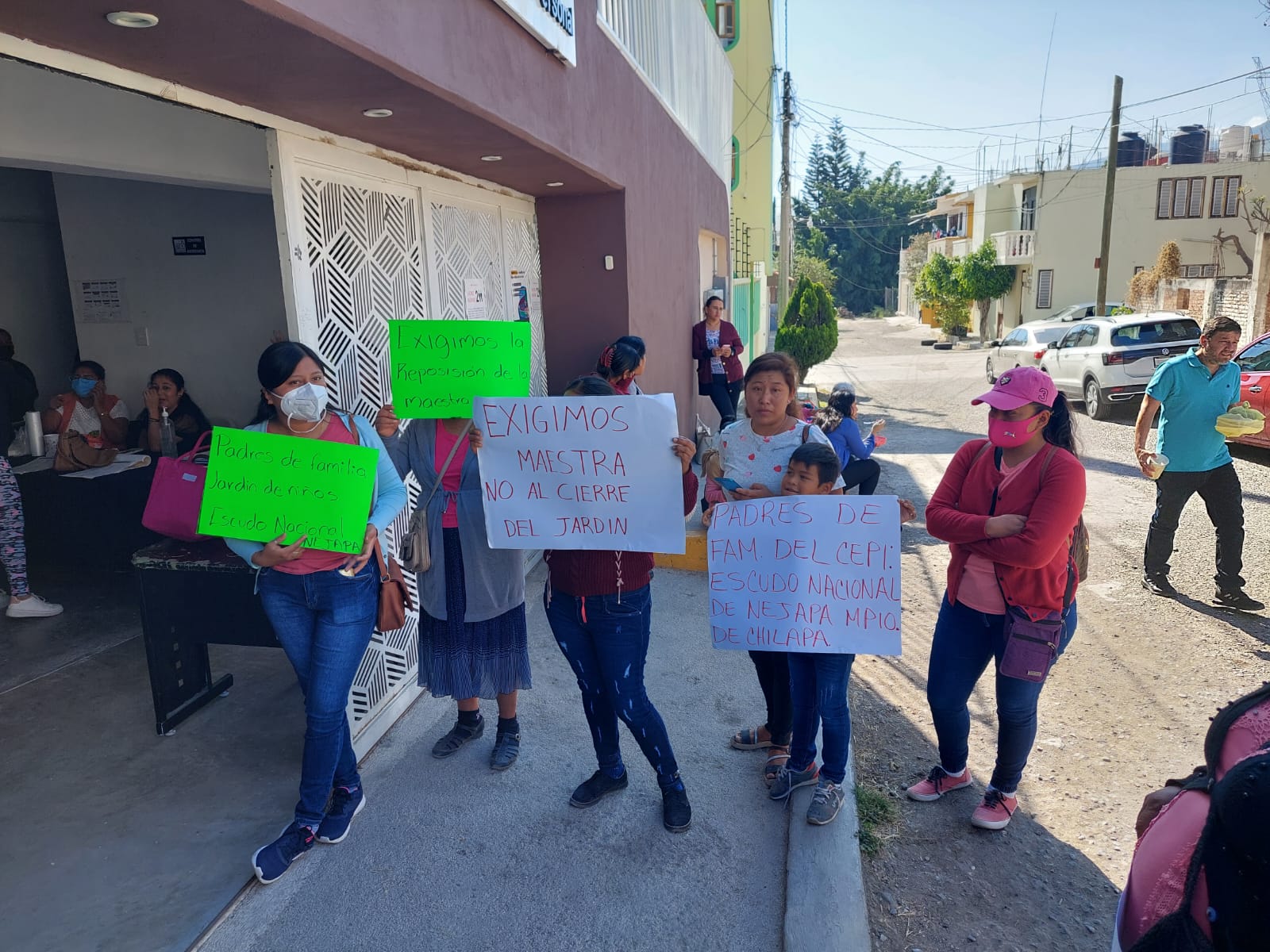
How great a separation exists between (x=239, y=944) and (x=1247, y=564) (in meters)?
7.11

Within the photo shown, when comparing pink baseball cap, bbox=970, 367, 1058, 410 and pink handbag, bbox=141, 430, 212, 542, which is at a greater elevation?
pink baseball cap, bbox=970, 367, 1058, 410

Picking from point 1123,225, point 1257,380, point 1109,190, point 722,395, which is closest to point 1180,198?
point 1123,225

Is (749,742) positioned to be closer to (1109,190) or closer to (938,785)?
(938,785)

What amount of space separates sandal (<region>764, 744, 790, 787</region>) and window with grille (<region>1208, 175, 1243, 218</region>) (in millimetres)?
38830

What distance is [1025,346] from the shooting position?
60.7 feet

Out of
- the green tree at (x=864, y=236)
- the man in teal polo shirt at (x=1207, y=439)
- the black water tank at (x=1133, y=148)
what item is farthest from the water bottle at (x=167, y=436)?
the green tree at (x=864, y=236)

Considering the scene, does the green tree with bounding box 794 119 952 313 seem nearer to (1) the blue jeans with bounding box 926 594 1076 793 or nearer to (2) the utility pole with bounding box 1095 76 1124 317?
(2) the utility pole with bounding box 1095 76 1124 317

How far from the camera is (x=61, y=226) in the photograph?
22.4 feet

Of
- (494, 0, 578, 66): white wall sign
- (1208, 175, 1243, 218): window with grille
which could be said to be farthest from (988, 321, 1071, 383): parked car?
(1208, 175, 1243, 218): window with grille

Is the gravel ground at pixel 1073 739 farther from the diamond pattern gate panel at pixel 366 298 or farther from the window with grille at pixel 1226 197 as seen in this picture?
the window with grille at pixel 1226 197

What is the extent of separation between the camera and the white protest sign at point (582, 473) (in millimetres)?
3023

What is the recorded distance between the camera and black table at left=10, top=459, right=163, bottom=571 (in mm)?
5949

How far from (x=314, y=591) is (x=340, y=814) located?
984 millimetres

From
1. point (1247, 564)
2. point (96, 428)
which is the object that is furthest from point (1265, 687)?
point (96, 428)
